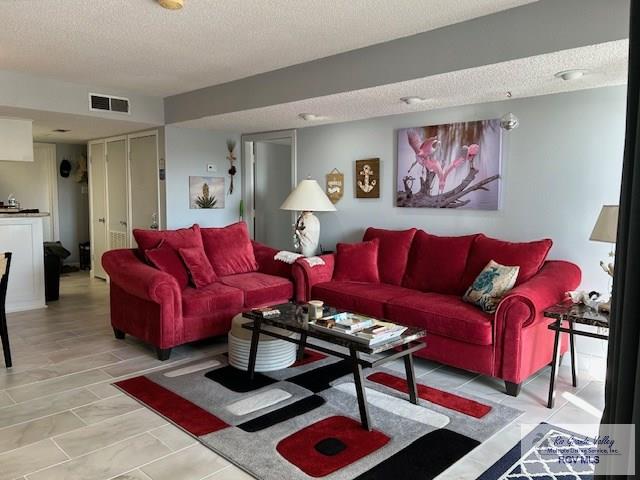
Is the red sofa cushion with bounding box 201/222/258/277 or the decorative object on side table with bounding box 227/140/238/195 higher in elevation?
the decorative object on side table with bounding box 227/140/238/195

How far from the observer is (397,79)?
3.42m

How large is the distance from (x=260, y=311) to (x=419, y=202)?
2.12m

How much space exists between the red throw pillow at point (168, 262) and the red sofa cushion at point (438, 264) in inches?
77.1

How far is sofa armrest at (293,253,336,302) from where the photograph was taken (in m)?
4.40

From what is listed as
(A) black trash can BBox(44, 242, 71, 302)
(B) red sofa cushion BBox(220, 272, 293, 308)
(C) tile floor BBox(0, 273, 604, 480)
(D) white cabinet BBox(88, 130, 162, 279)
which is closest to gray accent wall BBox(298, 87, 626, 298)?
(C) tile floor BBox(0, 273, 604, 480)

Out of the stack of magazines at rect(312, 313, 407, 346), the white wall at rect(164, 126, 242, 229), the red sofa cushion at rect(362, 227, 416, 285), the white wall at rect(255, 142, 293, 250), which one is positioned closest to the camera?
the stack of magazines at rect(312, 313, 407, 346)

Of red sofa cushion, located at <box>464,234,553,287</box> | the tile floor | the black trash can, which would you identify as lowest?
the tile floor

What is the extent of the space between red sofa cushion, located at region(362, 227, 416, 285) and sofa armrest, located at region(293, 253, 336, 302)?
509mm

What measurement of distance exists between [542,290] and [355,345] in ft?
4.65

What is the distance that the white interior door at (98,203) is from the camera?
704 centimetres

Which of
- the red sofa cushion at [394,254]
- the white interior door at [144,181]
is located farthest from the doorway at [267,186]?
the red sofa cushion at [394,254]

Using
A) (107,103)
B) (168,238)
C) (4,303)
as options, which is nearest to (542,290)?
(168,238)

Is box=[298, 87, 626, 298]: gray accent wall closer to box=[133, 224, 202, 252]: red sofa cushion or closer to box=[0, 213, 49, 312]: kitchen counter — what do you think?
box=[133, 224, 202, 252]: red sofa cushion

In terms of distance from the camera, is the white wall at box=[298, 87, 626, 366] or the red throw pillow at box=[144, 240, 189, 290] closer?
the white wall at box=[298, 87, 626, 366]
